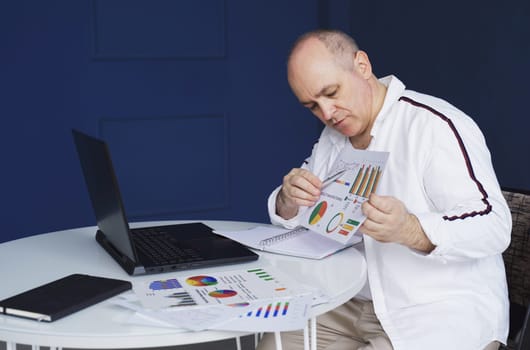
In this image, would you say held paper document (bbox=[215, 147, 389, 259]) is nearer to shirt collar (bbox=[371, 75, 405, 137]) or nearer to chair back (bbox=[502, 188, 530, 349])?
shirt collar (bbox=[371, 75, 405, 137])

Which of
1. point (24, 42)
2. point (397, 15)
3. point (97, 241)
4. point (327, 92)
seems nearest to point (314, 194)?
point (327, 92)

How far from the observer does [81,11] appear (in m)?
3.43

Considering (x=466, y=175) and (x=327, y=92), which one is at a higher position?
(x=327, y=92)

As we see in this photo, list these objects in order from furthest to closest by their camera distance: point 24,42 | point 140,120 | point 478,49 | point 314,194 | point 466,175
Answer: point 140,120 → point 24,42 → point 478,49 → point 314,194 → point 466,175

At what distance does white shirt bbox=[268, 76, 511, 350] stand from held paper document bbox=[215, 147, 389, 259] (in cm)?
12

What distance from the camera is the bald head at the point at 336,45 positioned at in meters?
1.80

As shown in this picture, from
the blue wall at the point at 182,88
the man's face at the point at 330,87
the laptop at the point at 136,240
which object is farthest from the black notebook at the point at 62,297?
the blue wall at the point at 182,88

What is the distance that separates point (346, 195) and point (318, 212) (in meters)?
0.10

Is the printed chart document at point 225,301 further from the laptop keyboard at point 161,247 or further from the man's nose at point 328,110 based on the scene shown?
the man's nose at point 328,110

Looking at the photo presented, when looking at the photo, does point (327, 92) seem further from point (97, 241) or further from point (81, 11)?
point (81, 11)

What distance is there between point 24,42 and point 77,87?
1.01ft

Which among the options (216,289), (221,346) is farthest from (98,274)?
(221,346)

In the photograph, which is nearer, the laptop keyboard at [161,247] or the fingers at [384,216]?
the fingers at [384,216]

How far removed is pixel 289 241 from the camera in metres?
1.84
